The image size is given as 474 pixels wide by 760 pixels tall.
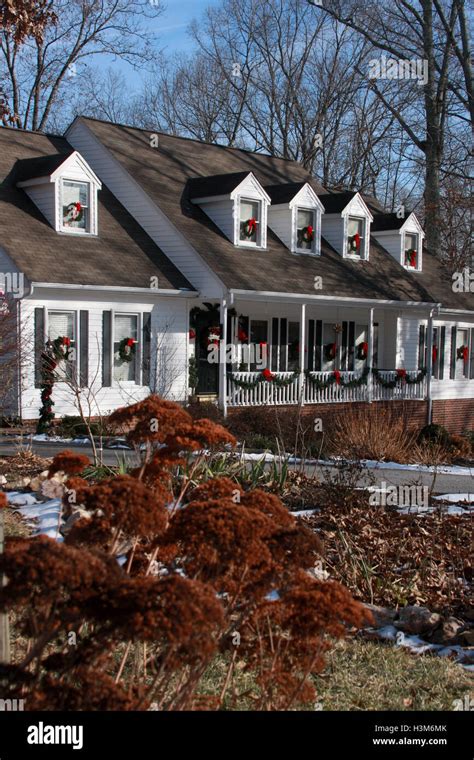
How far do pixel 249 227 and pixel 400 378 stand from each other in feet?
22.0

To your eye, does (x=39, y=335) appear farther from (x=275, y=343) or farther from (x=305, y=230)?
(x=305, y=230)

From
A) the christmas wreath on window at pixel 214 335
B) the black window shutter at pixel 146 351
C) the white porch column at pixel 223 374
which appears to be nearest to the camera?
the white porch column at pixel 223 374

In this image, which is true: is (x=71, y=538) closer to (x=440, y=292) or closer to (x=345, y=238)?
(x=345, y=238)

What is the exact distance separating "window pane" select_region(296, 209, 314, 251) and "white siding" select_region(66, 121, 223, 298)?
4803mm

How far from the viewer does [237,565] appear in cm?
349

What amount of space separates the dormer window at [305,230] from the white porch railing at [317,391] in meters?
3.88

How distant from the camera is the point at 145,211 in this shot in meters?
21.6

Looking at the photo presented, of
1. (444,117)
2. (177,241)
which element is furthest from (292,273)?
(444,117)

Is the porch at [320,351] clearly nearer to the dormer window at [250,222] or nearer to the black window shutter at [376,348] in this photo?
the black window shutter at [376,348]

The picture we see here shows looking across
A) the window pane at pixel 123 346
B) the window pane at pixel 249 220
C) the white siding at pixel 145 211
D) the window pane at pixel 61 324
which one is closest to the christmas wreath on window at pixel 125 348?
the window pane at pixel 123 346

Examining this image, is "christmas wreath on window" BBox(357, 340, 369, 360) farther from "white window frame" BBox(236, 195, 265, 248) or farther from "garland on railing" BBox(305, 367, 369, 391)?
"white window frame" BBox(236, 195, 265, 248)

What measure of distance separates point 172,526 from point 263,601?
1.82ft

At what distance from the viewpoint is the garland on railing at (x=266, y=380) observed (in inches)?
797

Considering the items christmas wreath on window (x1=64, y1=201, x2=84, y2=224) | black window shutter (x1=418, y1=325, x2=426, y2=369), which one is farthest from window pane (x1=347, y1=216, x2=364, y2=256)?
christmas wreath on window (x1=64, y1=201, x2=84, y2=224)
